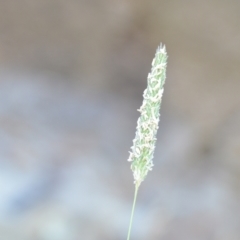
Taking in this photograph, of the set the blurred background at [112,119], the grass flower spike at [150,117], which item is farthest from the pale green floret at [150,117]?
the blurred background at [112,119]

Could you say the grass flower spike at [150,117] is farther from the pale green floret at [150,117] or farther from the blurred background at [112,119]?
the blurred background at [112,119]

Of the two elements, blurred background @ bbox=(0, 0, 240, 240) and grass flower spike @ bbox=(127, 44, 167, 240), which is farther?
blurred background @ bbox=(0, 0, 240, 240)

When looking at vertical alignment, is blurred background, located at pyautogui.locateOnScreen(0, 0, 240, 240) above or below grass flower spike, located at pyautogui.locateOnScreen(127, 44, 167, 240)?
above

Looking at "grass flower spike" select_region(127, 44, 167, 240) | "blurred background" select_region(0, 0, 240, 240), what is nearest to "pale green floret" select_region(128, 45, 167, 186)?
"grass flower spike" select_region(127, 44, 167, 240)

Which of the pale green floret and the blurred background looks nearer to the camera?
the pale green floret

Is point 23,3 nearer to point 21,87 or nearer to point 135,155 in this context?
point 21,87

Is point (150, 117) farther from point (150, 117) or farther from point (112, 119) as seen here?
point (112, 119)

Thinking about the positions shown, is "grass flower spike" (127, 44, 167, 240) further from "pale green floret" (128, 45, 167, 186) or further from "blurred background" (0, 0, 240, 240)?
"blurred background" (0, 0, 240, 240)

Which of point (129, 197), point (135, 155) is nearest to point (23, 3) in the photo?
point (129, 197)
